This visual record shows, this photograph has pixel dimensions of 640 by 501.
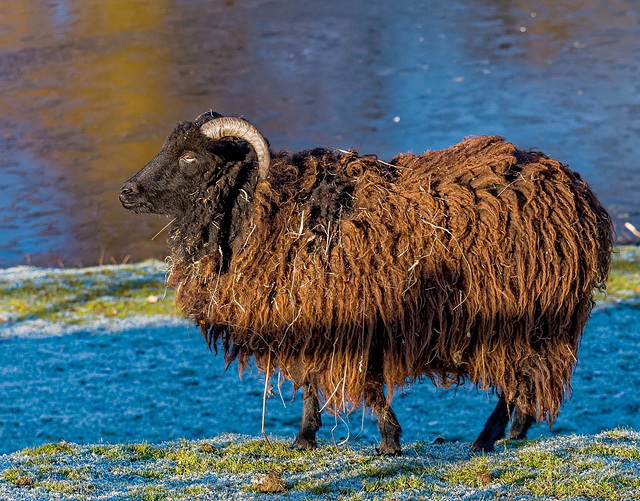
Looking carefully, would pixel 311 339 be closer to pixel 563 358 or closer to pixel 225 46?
pixel 563 358

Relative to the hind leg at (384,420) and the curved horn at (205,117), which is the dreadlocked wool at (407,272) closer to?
the hind leg at (384,420)

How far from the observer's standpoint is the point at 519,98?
23375 millimetres

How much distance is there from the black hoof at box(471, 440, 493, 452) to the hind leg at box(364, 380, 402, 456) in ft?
1.93

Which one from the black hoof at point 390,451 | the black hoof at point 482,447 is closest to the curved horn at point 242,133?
the black hoof at point 390,451

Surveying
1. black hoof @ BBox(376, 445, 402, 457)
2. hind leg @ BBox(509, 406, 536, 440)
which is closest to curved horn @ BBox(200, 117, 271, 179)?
black hoof @ BBox(376, 445, 402, 457)

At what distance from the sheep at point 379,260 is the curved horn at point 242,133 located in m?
0.01

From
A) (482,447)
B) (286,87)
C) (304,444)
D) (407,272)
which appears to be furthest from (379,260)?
(286,87)

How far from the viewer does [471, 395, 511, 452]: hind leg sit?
656 centimetres

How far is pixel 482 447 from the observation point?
258 inches

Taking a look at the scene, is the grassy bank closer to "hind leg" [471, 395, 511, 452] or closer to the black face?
"hind leg" [471, 395, 511, 452]

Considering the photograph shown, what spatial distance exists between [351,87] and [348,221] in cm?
1922

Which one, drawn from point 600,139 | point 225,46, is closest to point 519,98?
point 600,139

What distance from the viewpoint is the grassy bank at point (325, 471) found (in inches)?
211

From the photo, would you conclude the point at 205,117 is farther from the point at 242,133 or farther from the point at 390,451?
the point at 390,451
